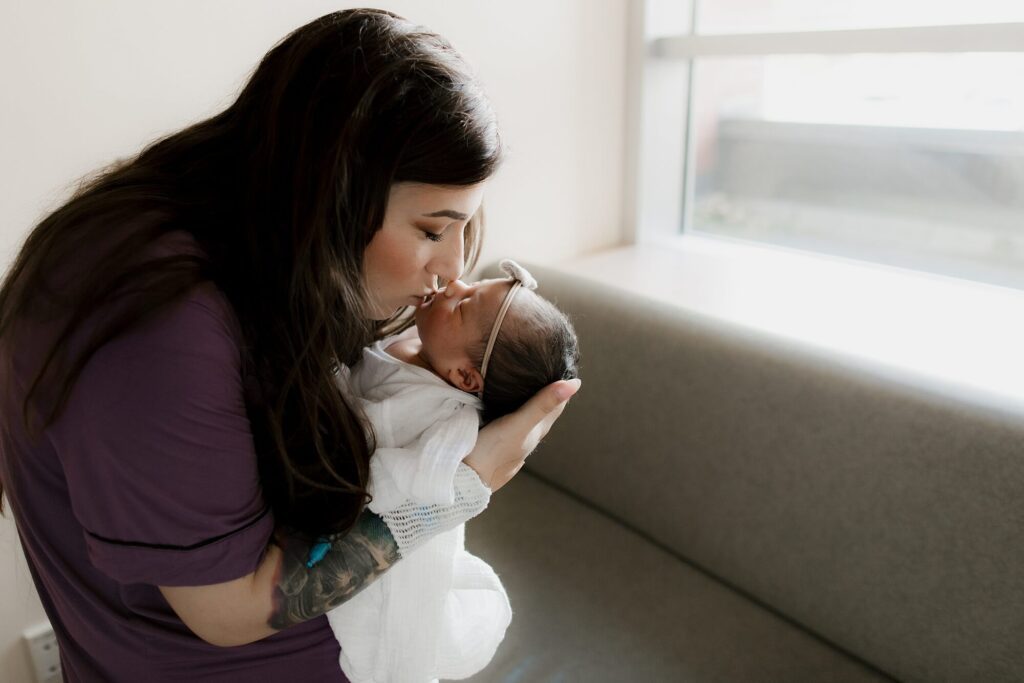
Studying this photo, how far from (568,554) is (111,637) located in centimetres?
90

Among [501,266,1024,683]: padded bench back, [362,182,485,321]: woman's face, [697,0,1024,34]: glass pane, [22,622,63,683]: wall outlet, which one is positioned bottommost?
[22,622,63,683]: wall outlet

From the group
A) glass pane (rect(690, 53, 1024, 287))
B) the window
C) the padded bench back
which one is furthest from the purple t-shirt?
A: glass pane (rect(690, 53, 1024, 287))

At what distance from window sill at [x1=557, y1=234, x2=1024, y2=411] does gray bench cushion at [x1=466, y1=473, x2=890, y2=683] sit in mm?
505

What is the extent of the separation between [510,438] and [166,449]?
1.36ft

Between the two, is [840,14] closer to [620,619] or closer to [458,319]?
[458,319]

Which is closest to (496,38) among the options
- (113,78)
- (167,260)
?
(113,78)

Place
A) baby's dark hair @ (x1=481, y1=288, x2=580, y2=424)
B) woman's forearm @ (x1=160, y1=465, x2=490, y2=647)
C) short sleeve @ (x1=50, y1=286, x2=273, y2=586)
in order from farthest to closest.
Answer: baby's dark hair @ (x1=481, y1=288, x2=580, y2=424) < woman's forearm @ (x1=160, y1=465, x2=490, y2=647) < short sleeve @ (x1=50, y1=286, x2=273, y2=586)

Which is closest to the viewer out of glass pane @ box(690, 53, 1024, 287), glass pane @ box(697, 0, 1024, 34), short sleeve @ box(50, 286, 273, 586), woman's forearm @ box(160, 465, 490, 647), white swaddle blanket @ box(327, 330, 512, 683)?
short sleeve @ box(50, 286, 273, 586)

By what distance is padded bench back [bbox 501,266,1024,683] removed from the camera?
1156 mm

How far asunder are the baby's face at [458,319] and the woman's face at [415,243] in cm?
11

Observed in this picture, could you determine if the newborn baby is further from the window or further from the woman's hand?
the window

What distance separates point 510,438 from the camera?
1.00m

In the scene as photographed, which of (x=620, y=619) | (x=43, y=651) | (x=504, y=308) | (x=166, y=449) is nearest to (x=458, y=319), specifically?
(x=504, y=308)

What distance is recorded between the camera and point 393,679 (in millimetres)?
1004
